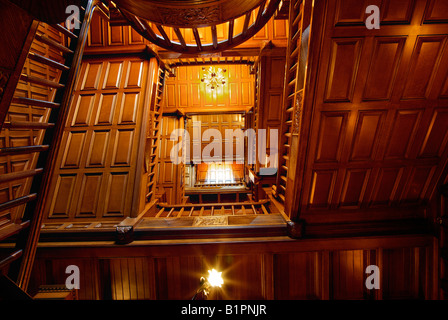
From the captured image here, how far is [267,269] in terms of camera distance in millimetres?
3344

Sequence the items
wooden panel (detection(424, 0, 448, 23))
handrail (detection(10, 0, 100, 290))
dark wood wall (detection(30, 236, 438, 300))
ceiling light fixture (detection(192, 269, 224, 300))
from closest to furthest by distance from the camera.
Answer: handrail (detection(10, 0, 100, 290))
wooden panel (detection(424, 0, 448, 23))
ceiling light fixture (detection(192, 269, 224, 300))
dark wood wall (detection(30, 236, 438, 300))

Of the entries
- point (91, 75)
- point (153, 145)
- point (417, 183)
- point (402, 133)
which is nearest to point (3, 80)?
point (153, 145)

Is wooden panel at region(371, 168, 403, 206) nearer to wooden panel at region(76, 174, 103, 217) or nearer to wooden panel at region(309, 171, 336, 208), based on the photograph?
wooden panel at region(309, 171, 336, 208)

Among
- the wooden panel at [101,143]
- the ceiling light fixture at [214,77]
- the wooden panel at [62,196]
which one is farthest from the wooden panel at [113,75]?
the ceiling light fixture at [214,77]

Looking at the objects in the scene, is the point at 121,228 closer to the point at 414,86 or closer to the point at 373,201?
the point at 373,201

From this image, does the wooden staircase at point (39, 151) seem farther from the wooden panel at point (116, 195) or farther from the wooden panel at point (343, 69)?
the wooden panel at point (343, 69)

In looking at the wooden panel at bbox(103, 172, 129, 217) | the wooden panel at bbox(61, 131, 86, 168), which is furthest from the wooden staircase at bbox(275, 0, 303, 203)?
the wooden panel at bbox(61, 131, 86, 168)

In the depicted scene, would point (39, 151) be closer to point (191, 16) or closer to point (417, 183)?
point (191, 16)

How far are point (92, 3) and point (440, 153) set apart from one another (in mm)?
5478

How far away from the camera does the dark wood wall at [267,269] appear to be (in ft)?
10.3

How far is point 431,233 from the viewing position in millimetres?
3160

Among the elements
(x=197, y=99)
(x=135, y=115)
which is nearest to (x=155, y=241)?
(x=135, y=115)

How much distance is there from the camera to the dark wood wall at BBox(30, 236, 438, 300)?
3.14 meters

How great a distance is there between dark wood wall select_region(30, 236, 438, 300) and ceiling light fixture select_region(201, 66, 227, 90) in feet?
21.2
